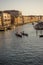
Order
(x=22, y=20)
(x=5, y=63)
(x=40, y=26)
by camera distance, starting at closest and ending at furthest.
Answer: (x=5, y=63)
(x=40, y=26)
(x=22, y=20)

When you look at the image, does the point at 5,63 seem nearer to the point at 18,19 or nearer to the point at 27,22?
the point at 18,19

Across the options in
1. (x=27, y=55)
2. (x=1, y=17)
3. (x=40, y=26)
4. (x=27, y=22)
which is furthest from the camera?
(x=27, y=22)

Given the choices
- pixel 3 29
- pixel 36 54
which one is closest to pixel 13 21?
pixel 3 29

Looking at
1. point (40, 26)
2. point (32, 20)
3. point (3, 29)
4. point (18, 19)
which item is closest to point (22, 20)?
point (18, 19)

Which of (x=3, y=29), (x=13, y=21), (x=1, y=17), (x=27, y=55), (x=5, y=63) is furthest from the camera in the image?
(x=13, y=21)

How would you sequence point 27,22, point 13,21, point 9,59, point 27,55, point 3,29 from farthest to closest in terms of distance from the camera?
1. point 27,22
2. point 13,21
3. point 3,29
4. point 27,55
5. point 9,59

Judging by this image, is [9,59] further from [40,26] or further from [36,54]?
[40,26]

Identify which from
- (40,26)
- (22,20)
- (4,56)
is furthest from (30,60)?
(22,20)

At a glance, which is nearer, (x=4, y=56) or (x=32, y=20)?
(x=4, y=56)

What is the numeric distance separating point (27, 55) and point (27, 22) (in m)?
31.8

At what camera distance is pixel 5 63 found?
8180mm

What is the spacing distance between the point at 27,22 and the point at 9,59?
32.6m

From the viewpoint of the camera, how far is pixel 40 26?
28281mm

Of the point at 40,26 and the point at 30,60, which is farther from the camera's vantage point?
the point at 40,26
